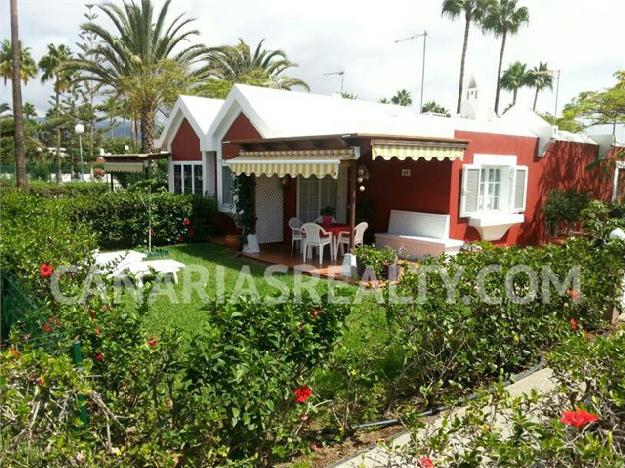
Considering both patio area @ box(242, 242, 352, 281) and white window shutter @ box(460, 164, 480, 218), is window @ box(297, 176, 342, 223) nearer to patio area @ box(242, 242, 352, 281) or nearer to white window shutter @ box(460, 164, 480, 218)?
patio area @ box(242, 242, 352, 281)

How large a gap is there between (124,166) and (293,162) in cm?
1454

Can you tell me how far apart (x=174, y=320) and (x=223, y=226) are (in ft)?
36.6

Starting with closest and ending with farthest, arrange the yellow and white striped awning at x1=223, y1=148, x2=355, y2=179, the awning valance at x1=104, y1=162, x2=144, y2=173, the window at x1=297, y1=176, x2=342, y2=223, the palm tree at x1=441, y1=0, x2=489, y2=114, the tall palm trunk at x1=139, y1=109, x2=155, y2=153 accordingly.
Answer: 1. the yellow and white striped awning at x1=223, y1=148, x2=355, y2=179
2. the window at x1=297, y1=176, x2=342, y2=223
3. the awning valance at x1=104, y1=162, x2=144, y2=173
4. the tall palm trunk at x1=139, y1=109, x2=155, y2=153
5. the palm tree at x1=441, y1=0, x2=489, y2=114

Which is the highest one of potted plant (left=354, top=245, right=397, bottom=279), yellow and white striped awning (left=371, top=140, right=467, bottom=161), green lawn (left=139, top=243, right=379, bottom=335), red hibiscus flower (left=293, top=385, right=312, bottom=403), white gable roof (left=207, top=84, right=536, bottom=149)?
white gable roof (left=207, top=84, right=536, bottom=149)

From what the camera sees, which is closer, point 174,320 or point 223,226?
point 174,320

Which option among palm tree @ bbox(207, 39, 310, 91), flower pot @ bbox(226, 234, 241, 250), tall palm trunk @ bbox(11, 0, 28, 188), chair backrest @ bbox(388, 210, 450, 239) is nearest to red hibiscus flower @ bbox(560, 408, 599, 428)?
chair backrest @ bbox(388, 210, 450, 239)

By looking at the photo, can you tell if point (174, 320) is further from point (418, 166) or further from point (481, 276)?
point (418, 166)

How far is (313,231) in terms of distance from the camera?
15.0 metres

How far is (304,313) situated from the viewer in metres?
4.78

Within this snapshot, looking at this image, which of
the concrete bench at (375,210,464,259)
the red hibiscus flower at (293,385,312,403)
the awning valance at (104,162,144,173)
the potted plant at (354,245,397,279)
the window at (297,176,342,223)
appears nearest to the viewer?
the red hibiscus flower at (293,385,312,403)

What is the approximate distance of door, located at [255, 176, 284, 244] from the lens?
18.4 meters

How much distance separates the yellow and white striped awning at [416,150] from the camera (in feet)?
43.7

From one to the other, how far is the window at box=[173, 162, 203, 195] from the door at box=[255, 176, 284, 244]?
4111mm

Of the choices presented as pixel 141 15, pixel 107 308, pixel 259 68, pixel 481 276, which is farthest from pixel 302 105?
pixel 259 68
